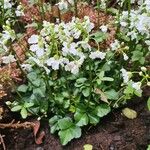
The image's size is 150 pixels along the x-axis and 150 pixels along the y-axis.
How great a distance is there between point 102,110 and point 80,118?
176mm

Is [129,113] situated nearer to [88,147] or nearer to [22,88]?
[88,147]

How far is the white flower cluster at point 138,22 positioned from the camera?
295 cm

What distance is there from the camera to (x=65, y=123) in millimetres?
3252

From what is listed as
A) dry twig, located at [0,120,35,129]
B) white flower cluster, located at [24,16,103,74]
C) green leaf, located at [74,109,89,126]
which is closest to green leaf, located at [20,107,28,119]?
dry twig, located at [0,120,35,129]

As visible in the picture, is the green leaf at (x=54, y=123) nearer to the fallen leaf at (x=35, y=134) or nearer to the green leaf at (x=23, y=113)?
the fallen leaf at (x=35, y=134)

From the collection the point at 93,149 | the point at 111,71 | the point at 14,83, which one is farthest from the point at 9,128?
the point at 111,71

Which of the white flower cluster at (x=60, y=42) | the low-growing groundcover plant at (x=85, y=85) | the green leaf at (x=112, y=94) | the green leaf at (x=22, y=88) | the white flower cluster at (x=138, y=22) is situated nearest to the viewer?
the white flower cluster at (x=60, y=42)

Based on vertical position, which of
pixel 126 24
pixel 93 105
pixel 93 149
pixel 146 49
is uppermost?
pixel 126 24

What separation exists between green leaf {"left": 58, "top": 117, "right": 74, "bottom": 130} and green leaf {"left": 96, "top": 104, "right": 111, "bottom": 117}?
0.73 feet

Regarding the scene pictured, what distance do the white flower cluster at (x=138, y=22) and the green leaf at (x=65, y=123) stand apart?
0.77 metres

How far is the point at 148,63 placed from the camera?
3500mm

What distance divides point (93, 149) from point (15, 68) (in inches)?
36.5

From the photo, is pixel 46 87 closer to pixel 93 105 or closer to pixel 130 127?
pixel 93 105

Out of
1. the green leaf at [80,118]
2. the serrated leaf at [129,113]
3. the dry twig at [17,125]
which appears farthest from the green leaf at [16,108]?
the serrated leaf at [129,113]
